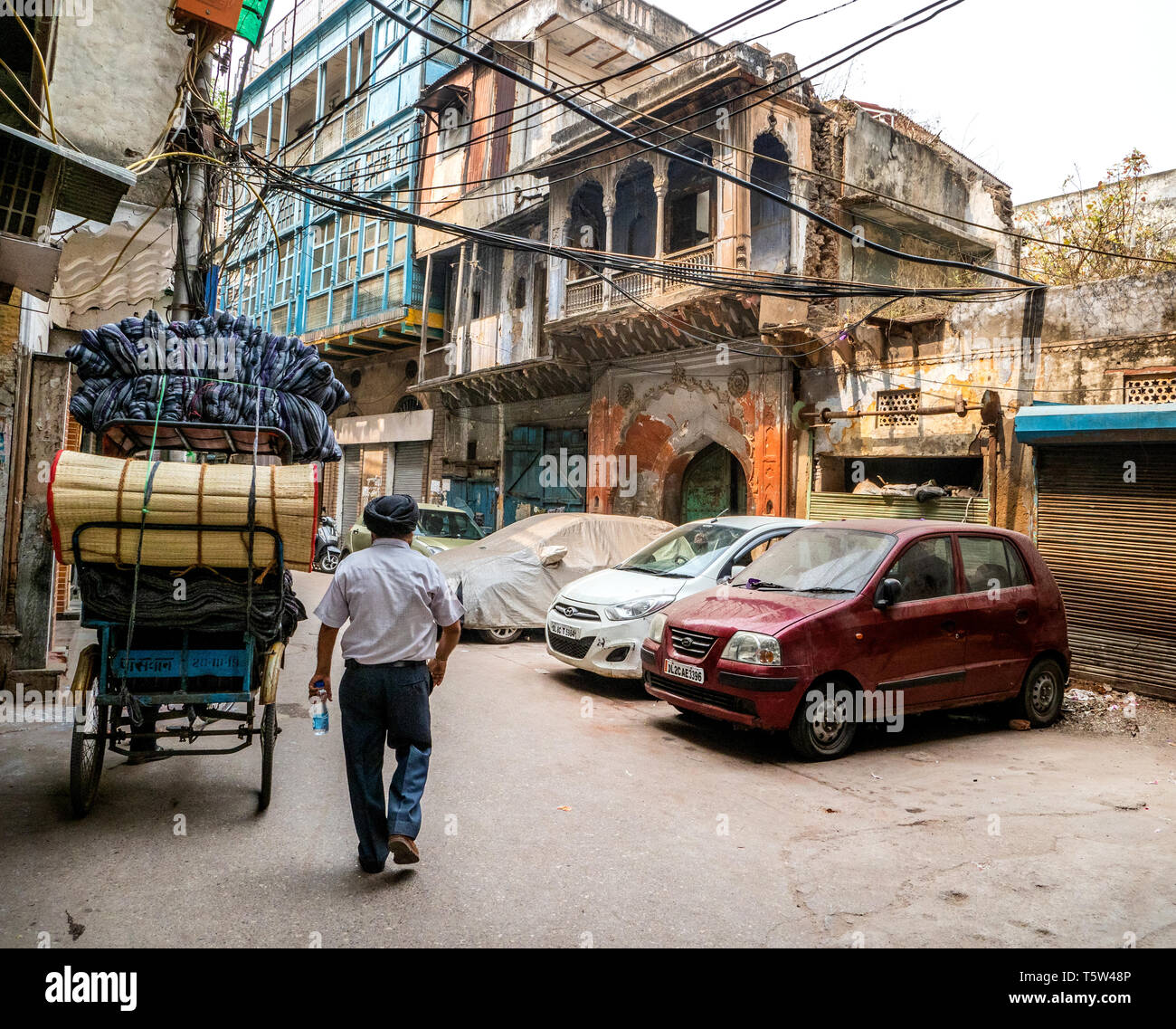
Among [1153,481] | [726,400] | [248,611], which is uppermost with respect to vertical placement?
[726,400]

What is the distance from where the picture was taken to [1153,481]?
930cm

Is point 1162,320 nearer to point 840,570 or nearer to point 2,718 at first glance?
point 840,570

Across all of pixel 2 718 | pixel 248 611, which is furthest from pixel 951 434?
pixel 2 718

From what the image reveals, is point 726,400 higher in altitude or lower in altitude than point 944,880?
higher

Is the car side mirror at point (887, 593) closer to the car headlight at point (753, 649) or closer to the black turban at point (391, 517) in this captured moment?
the car headlight at point (753, 649)

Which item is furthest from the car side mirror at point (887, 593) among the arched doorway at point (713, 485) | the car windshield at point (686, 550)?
the arched doorway at point (713, 485)

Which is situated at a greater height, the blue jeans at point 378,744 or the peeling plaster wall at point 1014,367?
the peeling plaster wall at point 1014,367

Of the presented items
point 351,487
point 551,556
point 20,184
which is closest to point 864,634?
point 551,556

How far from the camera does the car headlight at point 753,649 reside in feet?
20.1

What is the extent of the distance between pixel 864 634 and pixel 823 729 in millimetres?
753

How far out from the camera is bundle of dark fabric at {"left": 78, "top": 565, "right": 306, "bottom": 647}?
4.48m

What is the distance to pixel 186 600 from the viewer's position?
181 inches

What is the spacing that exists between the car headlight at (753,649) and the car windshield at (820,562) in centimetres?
86

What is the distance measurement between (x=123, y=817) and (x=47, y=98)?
5.04 meters
